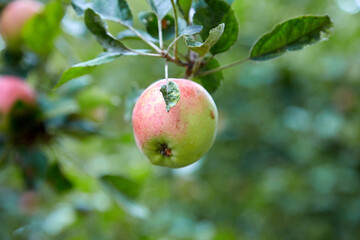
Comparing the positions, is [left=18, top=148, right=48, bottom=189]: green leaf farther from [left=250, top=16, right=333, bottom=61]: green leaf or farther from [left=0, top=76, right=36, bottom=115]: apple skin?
[left=250, top=16, right=333, bottom=61]: green leaf

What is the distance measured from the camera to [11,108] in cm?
110

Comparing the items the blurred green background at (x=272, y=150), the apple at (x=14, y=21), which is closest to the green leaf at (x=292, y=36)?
the apple at (x=14, y=21)

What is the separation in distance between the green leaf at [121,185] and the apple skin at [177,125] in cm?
54

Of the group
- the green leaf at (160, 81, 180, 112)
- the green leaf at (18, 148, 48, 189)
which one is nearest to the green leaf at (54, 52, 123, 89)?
the green leaf at (160, 81, 180, 112)

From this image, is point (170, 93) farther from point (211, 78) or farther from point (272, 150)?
point (272, 150)

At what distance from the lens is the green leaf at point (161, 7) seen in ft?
2.06

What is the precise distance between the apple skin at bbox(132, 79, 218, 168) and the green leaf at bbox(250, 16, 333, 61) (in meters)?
0.14

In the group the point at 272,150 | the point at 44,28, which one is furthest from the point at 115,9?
the point at 272,150

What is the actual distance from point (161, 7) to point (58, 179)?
0.81 m

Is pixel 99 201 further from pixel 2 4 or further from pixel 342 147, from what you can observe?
pixel 342 147

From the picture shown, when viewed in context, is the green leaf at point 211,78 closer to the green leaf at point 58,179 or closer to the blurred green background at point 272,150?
the green leaf at point 58,179

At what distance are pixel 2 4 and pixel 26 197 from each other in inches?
29.7

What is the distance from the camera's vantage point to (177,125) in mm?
554

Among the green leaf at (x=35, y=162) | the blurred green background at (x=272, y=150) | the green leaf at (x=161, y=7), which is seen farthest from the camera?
the blurred green background at (x=272, y=150)
